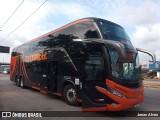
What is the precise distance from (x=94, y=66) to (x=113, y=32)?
70.2 inches

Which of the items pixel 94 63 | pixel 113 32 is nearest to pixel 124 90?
pixel 94 63

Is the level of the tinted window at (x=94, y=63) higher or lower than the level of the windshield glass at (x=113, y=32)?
lower

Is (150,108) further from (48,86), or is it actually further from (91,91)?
(48,86)

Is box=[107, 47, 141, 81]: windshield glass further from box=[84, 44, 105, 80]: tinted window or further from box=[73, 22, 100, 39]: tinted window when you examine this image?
box=[73, 22, 100, 39]: tinted window

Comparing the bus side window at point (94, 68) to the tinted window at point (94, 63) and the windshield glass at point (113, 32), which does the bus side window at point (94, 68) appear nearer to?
the tinted window at point (94, 63)

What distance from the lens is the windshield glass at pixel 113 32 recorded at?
9.15 metres

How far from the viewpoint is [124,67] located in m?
8.53

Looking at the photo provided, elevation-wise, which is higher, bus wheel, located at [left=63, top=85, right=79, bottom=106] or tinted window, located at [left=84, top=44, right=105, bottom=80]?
tinted window, located at [left=84, top=44, right=105, bottom=80]

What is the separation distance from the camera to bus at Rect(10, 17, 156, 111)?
324 inches

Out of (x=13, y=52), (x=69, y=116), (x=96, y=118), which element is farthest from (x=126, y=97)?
(x=13, y=52)

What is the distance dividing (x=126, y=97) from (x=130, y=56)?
1.78 metres

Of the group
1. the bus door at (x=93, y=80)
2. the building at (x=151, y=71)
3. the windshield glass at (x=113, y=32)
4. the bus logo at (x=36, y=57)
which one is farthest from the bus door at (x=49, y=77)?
the building at (x=151, y=71)

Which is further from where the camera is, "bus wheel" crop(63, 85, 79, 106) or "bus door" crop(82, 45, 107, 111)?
"bus wheel" crop(63, 85, 79, 106)

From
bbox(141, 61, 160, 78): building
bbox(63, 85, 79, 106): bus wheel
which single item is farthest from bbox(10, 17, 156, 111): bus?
bbox(141, 61, 160, 78): building
